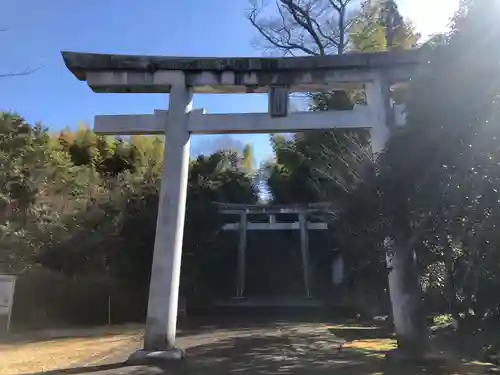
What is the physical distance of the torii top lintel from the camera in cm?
718

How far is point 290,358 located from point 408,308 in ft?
5.89

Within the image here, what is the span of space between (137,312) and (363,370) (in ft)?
29.9

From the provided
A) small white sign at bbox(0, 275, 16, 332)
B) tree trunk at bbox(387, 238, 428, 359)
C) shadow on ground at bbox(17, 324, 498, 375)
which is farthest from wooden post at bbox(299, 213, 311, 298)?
tree trunk at bbox(387, 238, 428, 359)

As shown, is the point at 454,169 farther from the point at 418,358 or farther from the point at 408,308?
the point at 418,358

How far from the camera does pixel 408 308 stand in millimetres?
6523

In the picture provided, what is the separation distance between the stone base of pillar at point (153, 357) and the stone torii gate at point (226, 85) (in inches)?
61.0

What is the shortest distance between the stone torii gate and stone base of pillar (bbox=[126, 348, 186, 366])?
5.09 feet

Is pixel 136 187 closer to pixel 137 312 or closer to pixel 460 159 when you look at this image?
pixel 137 312

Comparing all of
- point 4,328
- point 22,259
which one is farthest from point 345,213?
point 22,259

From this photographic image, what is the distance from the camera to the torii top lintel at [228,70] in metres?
7.18

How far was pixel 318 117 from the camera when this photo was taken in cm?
722

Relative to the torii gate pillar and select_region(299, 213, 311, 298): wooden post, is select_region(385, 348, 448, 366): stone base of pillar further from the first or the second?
select_region(299, 213, 311, 298): wooden post

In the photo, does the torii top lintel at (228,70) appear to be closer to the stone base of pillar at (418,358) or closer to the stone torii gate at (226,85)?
the stone torii gate at (226,85)

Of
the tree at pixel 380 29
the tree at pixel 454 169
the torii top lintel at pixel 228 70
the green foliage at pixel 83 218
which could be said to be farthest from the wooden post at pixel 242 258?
the tree at pixel 454 169
